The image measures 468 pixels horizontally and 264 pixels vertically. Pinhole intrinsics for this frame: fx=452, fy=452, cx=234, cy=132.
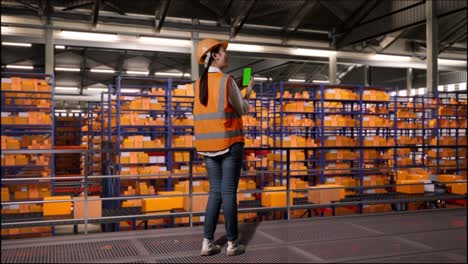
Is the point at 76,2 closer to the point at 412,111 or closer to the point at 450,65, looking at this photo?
the point at 412,111

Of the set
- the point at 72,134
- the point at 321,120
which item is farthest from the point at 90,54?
the point at 321,120

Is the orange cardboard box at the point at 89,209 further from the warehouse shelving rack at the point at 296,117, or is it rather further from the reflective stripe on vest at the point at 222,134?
the reflective stripe on vest at the point at 222,134

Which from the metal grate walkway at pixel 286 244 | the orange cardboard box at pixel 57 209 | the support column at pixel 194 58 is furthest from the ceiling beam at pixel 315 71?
the metal grate walkway at pixel 286 244

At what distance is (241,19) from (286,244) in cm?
1226

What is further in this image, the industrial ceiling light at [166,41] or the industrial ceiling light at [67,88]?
the industrial ceiling light at [67,88]

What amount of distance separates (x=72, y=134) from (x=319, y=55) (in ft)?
31.2

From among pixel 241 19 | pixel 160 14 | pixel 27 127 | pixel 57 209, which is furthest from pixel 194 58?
pixel 57 209

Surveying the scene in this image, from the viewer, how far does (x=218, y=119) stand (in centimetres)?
318

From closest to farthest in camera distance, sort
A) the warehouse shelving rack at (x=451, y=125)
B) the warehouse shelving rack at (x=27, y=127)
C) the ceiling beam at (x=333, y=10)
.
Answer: the warehouse shelving rack at (x=27, y=127)
the warehouse shelving rack at (x=451, y=125)
the ceiling beam at (x=333, y=10)

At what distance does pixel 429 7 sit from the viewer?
1350 centimetres

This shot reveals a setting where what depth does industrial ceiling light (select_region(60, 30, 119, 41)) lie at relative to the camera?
13.7 meters

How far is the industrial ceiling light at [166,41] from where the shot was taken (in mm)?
14529

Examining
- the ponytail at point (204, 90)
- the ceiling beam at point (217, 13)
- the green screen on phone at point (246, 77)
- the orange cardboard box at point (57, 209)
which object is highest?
the ceiling beam at point (217, 13)

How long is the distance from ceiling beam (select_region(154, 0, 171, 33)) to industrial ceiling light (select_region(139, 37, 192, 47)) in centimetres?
38
